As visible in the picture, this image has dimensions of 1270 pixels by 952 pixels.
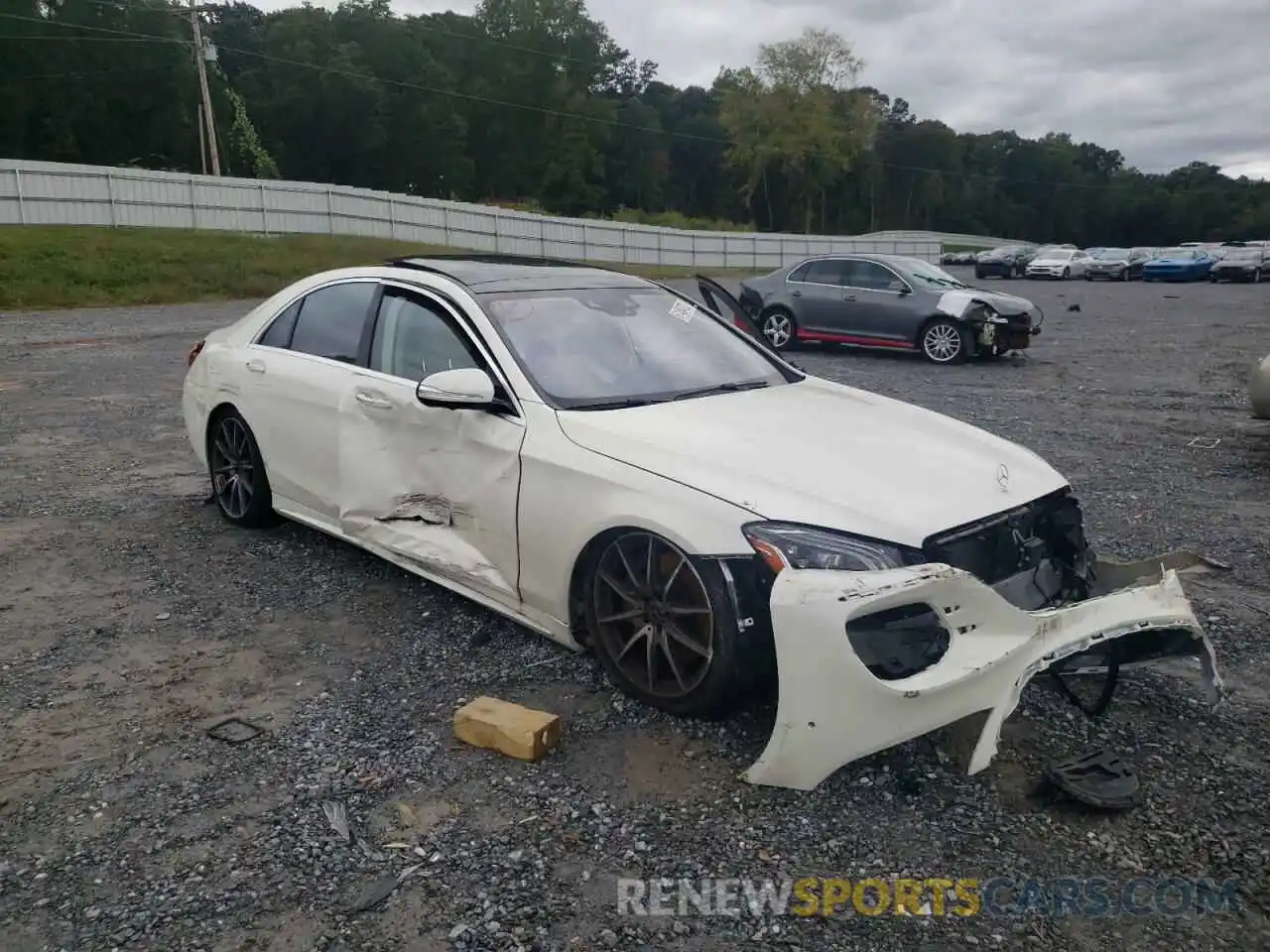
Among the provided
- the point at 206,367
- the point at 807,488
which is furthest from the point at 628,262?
the point at 807,488

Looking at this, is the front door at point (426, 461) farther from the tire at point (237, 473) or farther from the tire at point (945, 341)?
the tire at point (945, 341)

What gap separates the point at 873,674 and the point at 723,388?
71.6 inches

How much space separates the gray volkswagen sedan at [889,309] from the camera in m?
13.6

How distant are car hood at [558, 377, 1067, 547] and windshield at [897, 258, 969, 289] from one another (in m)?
10.5

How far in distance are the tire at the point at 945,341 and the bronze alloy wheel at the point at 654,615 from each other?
36.3ft

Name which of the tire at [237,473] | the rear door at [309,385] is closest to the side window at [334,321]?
the rear door at [309,385]

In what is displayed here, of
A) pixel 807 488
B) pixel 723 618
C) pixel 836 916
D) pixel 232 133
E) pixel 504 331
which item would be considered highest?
pixel 232 133

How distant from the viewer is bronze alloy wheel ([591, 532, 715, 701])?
3.43m

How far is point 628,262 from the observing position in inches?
Result: 1636

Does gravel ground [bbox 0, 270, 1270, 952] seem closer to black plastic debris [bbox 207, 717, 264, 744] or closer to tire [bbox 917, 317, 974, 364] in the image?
black plastic debris [bbox 207, 717, 264, 744]

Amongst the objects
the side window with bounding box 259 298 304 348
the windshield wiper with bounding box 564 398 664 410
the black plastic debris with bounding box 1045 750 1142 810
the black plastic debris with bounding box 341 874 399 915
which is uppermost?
the side window with bounding box 259 298 304 348

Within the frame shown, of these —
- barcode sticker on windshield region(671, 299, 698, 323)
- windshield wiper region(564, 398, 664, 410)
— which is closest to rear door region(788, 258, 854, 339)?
barcode sticker on windshield region(671, 299, 698, 323)

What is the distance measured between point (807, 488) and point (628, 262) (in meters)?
39.2

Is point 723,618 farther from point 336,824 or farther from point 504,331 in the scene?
point 504,331
